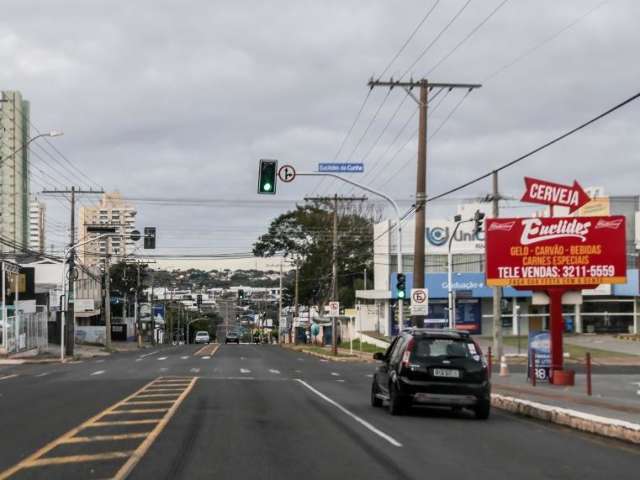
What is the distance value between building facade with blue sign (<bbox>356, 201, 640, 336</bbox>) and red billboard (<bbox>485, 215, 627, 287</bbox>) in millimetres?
38109

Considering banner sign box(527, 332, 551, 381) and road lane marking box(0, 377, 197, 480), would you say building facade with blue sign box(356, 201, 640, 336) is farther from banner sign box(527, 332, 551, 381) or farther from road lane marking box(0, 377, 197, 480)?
road lane marking box(0, 377, 197, 480)

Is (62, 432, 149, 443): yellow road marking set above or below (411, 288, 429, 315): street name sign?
below

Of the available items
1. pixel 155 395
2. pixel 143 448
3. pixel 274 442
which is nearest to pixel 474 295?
pixel 155 395

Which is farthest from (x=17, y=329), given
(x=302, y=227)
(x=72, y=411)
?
(x=72, y=411)

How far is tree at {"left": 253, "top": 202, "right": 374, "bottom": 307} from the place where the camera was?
7956 centimetres

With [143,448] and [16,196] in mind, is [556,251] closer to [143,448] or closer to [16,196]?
[143,448]

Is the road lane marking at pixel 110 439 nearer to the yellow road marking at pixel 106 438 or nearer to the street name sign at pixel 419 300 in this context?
the yellow road marking at pixel 106 438

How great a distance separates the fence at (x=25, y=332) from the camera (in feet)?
174

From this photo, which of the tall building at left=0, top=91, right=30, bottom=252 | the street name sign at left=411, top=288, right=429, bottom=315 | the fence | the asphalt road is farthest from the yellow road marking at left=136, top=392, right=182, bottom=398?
the tall building at left=0, top=91, right=30, bottom=252

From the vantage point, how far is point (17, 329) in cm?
5338

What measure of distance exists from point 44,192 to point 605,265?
132 feet

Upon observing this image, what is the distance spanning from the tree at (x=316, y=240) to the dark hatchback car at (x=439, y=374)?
62.1 meters

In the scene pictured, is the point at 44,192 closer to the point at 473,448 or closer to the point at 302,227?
the point at 302,227

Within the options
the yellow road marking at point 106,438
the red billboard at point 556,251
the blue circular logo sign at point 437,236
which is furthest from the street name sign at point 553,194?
the blue circular logo sign at point 437,236
